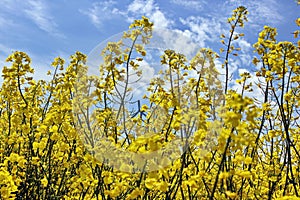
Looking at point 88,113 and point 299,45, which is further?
point 299,45

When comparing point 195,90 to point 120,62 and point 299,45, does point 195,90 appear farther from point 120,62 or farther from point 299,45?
point 299,45

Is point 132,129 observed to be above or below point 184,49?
below

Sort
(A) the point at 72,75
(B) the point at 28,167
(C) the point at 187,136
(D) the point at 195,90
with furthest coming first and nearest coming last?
(B) the point at 28,167 → (A) the point at 72,75 → (D) the point at 195,90 → (C) the point at 187,136

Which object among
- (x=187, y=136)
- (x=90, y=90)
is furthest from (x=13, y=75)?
(x=187, y=136)

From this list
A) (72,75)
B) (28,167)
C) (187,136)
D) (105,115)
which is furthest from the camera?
(28,167)

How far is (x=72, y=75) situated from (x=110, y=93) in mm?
956

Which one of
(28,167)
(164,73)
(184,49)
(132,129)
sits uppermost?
(184,49)

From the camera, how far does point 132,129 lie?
12.0 feet

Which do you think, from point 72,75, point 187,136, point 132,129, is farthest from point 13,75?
point 187,136

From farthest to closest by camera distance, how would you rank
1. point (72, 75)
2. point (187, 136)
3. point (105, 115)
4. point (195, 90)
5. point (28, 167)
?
point (28, 167)
point (72, 75)
point (195, 90)
point (105, 115)
point (187, 136)

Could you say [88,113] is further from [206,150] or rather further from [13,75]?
[13,75]

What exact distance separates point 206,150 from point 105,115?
3.36 feet

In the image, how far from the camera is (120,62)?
3.60 metres

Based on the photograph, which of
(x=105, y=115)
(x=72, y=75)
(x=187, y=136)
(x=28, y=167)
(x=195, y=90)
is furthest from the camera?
(x=28, y=167)
